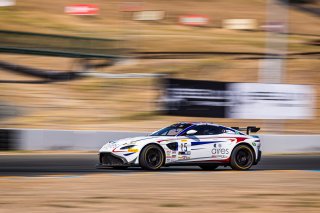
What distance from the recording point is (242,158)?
45.1 feet

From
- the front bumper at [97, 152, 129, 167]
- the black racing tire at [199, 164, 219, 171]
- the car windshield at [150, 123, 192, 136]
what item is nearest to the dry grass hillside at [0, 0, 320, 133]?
the black racing tire at [199, 164, 219, 171]

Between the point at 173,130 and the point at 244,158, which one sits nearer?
the point at 173,130

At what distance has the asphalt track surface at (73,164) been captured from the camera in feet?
40.9

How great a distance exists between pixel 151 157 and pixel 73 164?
2.21 metres

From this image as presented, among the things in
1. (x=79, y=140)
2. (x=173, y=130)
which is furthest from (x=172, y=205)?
(x=79, y=140)

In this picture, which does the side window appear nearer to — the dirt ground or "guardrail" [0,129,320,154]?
the dirt ground

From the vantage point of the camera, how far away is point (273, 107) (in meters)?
20.6

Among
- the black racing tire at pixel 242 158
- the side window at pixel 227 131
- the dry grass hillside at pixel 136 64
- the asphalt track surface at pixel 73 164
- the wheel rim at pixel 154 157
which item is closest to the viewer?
the asphalt track surface at pixel 73 164

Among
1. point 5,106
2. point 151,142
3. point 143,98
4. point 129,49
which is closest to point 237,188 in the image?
point 151,142

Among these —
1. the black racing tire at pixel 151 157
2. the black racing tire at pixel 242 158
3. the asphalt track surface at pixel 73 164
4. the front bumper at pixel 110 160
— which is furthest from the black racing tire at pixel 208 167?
the front bumper at pixel 110 160

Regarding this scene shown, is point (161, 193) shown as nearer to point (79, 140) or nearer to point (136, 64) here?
point (79, 140)

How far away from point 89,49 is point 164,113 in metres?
7.86

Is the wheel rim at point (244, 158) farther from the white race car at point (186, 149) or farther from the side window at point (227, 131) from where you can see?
the side window at point (227, 131)

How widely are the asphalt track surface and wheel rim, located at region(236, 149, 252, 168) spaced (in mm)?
187
